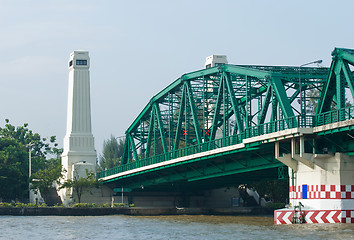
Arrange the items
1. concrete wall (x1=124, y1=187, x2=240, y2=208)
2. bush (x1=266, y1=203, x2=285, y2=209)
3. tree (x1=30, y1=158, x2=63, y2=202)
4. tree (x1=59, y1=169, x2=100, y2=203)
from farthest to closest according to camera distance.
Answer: tree (x1=30, y1=158, x2=63, y2=202)
concrete wall (x1=124, y1=187, x2=240, y2=208)
tree (x1=59, y1=169, x2=100, y2=203)
bush (x1=266, y1=203, x2=285, y2=209)

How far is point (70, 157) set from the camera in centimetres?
13275

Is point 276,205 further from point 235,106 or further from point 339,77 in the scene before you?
point 339,77

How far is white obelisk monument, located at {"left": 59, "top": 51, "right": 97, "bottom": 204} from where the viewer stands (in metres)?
133

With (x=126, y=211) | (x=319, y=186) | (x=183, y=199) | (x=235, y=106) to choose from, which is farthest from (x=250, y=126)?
(x=183, y=199)

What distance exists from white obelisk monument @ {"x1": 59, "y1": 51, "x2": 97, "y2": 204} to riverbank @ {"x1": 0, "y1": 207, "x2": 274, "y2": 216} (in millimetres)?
20791

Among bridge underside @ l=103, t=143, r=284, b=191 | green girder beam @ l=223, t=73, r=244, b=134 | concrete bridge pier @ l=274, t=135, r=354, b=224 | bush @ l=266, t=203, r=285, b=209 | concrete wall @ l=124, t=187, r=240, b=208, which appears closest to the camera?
concrete bridge pier @ l=274, t=135, r=354, b=224

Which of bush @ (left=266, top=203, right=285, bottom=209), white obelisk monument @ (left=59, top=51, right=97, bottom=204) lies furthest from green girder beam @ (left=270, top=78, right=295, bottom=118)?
white obelisk monument @ (left=59, top=51, right=97, bottom=204)

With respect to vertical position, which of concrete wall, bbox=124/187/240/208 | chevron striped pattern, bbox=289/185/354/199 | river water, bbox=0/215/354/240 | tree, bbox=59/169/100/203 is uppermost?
tree, bbox=59/169/100/203

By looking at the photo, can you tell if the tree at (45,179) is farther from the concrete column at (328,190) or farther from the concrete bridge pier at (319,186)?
the concrete column at (328,190)

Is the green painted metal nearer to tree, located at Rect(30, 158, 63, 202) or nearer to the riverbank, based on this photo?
the riverbank

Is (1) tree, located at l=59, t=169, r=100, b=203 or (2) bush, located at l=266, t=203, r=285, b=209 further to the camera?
(1) tree, located at l=59, t=169, r=100, b=203

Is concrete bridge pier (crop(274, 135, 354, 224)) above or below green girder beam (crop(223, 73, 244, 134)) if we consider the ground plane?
below

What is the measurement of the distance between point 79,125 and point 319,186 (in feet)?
236

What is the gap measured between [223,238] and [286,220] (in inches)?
491
